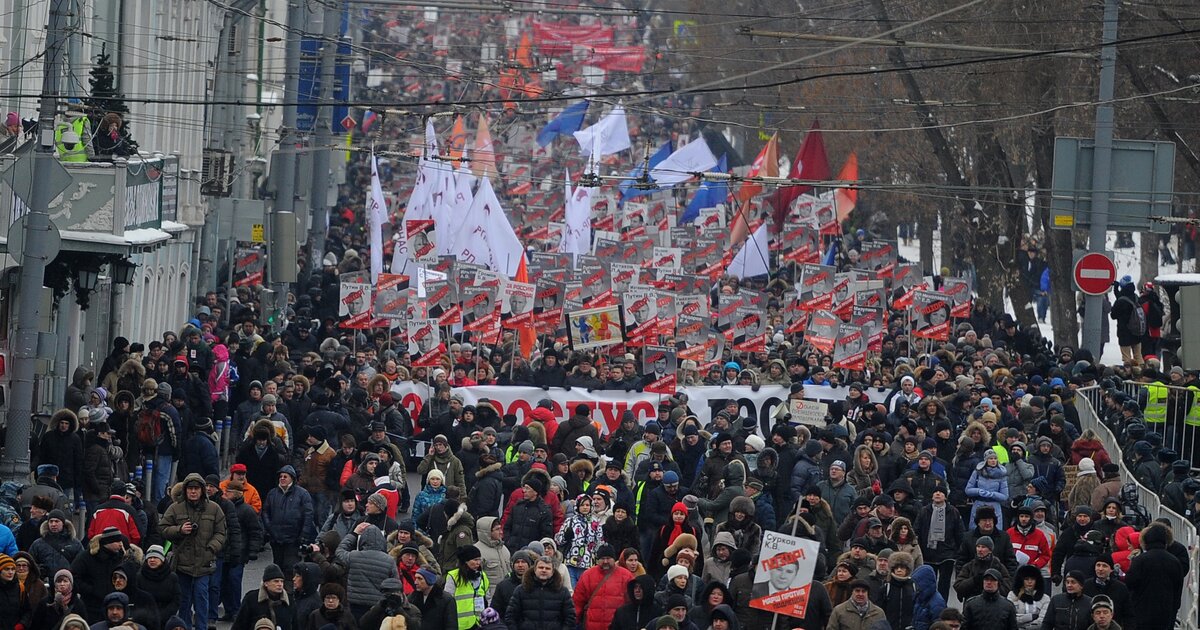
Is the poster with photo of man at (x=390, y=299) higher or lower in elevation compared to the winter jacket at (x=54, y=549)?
higher

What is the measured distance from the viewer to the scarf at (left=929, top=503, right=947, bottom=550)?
1942 cm

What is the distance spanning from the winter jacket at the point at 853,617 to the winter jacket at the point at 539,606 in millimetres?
1759

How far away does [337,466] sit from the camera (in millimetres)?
20781

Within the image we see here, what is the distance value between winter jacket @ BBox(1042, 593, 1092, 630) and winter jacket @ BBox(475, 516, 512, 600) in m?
3.94

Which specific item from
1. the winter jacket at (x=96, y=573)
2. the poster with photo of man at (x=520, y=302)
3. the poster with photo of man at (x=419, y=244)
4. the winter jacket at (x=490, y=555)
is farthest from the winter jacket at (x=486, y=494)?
the poster with photo of man at (x=419, y=244)

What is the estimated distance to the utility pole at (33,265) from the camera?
1977 cm

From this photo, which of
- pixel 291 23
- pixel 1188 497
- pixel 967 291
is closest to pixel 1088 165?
pixel 967 291

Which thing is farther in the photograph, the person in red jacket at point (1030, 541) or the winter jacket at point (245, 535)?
the person in red jacket at point (1030, 541)

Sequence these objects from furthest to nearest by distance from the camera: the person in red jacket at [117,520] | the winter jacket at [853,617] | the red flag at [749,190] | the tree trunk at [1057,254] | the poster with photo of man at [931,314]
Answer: the red flag at [749,190] < the tree trunk at [1057,254] < the poster with photo of man at [931,314] < the person in red jacket at [117,520] < the winter jacket at [853,617]

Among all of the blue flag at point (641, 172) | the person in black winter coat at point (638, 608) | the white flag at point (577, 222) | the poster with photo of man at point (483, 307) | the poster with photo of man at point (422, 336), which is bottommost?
the person in black winter coat at point (638, 608)

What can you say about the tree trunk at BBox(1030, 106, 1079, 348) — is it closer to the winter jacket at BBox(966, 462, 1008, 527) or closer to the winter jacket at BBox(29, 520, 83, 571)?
the winter jacket at BBox(966, 462, 1008, 527)

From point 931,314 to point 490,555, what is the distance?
1671 cm

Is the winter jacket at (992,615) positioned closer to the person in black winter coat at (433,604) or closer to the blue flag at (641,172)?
the person in black winter coat at (433,604)

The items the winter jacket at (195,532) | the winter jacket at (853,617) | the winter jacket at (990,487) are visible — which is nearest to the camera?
the winter jacket at (853,617)
